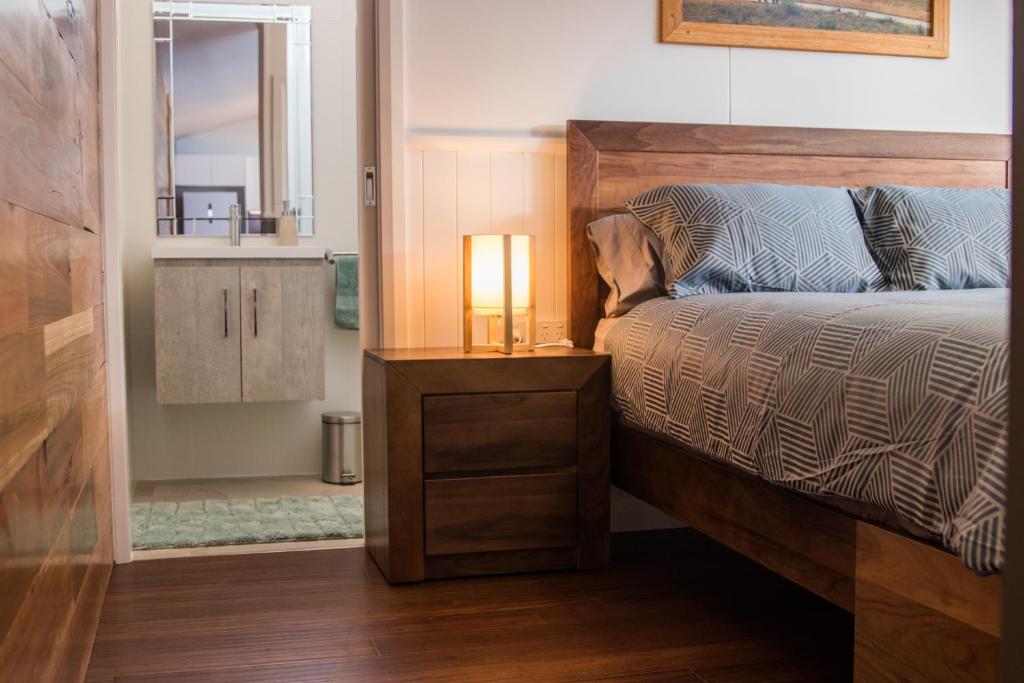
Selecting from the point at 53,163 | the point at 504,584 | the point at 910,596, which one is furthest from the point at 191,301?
the point at 910,596

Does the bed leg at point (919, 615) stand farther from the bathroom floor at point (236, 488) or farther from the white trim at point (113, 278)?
the bathroom floor at point (236, 488)

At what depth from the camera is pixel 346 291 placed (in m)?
4.06

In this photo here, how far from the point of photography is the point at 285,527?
3.12m

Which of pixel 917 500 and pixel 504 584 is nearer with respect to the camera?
pixel 917 500

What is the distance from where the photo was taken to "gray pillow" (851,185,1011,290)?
2604mm

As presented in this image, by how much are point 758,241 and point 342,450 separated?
2.01 meters

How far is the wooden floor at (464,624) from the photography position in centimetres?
195

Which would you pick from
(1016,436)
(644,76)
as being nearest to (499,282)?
(644,76)

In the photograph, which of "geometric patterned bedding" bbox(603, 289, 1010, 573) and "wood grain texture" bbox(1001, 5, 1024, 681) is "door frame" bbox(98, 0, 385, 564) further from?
"wood grain texture" bbox(1001, 5, 1024, 681)

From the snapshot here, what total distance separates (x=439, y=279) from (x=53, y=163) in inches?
57.3

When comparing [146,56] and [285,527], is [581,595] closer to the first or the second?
[285,527]

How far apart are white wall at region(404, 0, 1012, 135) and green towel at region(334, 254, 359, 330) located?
121 centimetres

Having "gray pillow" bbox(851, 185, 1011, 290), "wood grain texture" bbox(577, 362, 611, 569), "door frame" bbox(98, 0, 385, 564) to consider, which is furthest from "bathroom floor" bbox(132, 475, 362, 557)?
"gray pillow" bbox(851, 185, 1011, 290)

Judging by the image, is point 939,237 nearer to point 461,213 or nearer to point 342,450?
point 461,213
